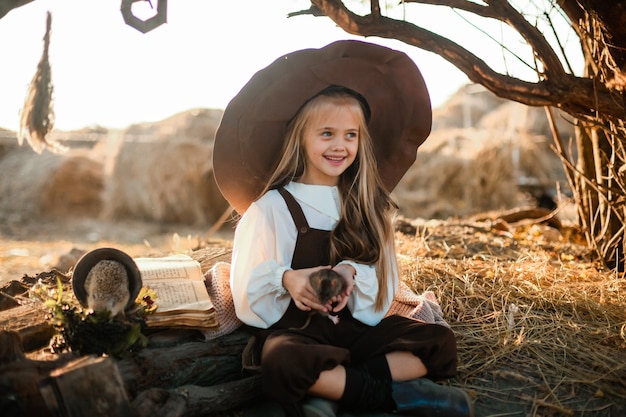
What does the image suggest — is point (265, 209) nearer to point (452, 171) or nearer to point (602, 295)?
point (602, 295)

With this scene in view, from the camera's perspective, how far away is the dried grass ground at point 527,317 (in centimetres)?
248

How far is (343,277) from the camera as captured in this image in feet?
7.63

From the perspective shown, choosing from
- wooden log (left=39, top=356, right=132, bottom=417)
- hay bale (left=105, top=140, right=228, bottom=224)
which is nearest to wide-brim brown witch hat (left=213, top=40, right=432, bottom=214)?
wooden log (left=39, top=356, right=132, bottom=417)

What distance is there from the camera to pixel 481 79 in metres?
3.27

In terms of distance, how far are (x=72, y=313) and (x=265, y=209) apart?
820mm

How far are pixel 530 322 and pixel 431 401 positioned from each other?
3.16ft

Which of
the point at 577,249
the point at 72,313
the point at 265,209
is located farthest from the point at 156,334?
the point at 577,249

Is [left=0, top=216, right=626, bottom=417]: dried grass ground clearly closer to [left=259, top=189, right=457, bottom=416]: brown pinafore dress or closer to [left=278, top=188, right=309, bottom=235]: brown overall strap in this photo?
[left=259, top=189, right=457, bottom=416]: brown pinafore dress

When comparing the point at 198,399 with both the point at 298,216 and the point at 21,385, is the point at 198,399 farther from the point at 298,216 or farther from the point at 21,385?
the point at 298,216

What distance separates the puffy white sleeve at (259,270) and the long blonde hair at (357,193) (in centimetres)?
20

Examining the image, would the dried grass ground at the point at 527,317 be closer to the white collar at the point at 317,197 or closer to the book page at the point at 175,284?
the white collar at the point at 317,197

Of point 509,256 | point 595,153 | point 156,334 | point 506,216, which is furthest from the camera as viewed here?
point 506,216

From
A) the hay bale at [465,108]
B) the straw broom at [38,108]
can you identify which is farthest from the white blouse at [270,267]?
the hay bale at [465,108]

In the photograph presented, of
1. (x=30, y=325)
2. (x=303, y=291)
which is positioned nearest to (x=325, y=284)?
(x=303, y=291)
